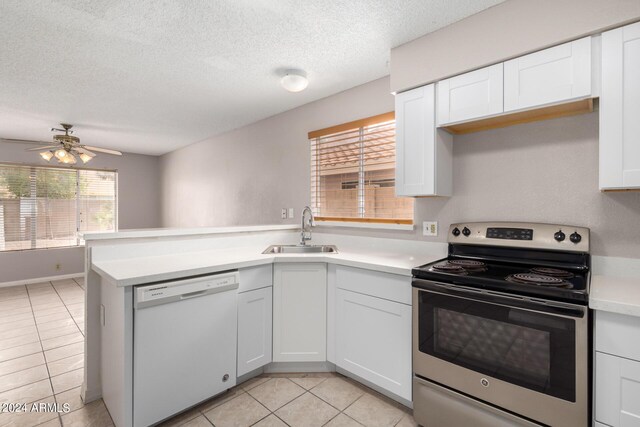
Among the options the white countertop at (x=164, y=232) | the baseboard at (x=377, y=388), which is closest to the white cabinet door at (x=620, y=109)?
the baseboard at (x=377, y=388)

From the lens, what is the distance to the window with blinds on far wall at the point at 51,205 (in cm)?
504

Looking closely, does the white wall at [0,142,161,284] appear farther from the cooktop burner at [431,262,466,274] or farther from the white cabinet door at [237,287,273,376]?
the cooktop burner at [431,262,466,274]

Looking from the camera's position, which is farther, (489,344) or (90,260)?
(90,260)

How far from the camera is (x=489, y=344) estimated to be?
1469 mm

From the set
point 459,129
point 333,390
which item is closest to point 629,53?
point 459,129

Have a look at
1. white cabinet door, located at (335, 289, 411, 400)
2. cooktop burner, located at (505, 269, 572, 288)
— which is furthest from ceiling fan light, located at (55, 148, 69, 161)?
cooktop burner, located at (505, 269, 572, 288)

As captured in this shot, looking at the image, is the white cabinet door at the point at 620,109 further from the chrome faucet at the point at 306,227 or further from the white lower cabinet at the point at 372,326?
the chrome faucet at the point at 306,227

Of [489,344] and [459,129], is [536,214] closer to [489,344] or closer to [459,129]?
[459,129]

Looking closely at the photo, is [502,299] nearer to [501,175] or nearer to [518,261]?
[518,261]

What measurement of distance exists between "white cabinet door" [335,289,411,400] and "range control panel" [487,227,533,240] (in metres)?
0.71

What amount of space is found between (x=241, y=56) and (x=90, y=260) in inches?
69.3

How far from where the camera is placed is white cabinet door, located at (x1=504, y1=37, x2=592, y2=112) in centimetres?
149

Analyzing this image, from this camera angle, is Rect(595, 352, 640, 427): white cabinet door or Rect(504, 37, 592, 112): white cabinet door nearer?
Rect(595, 352, 640, 427): white cabinet door

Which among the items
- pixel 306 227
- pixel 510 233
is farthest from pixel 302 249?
pixel 510 233
